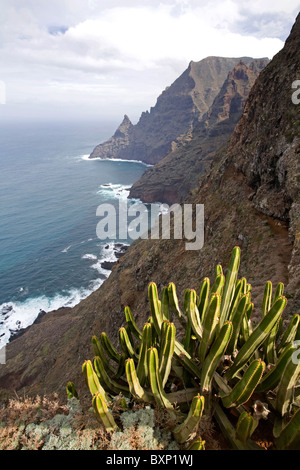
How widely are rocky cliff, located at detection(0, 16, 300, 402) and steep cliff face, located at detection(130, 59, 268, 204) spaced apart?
214ft

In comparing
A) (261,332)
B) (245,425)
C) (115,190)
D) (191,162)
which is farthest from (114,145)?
(245,425)

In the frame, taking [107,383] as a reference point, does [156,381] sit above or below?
above

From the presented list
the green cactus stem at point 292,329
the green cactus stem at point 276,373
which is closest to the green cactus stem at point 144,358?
the green cactus stem at point 276,373

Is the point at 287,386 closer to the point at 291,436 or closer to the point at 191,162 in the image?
the point at 291,436

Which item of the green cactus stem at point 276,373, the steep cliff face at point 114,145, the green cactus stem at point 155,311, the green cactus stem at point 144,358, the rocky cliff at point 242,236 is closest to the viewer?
the green cactus stem at point 276,373

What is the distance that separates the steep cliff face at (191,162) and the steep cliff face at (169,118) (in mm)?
54322

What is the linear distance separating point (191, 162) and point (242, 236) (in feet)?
298

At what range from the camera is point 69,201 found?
313ft

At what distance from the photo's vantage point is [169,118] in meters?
188

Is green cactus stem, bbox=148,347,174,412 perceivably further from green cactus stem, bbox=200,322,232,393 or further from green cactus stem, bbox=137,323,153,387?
green cactus stem, bbox=200,322,232,393

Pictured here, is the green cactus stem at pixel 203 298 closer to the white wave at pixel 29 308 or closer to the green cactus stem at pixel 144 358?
the green cactus stem at pixel 144 358

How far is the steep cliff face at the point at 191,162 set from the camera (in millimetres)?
95562
